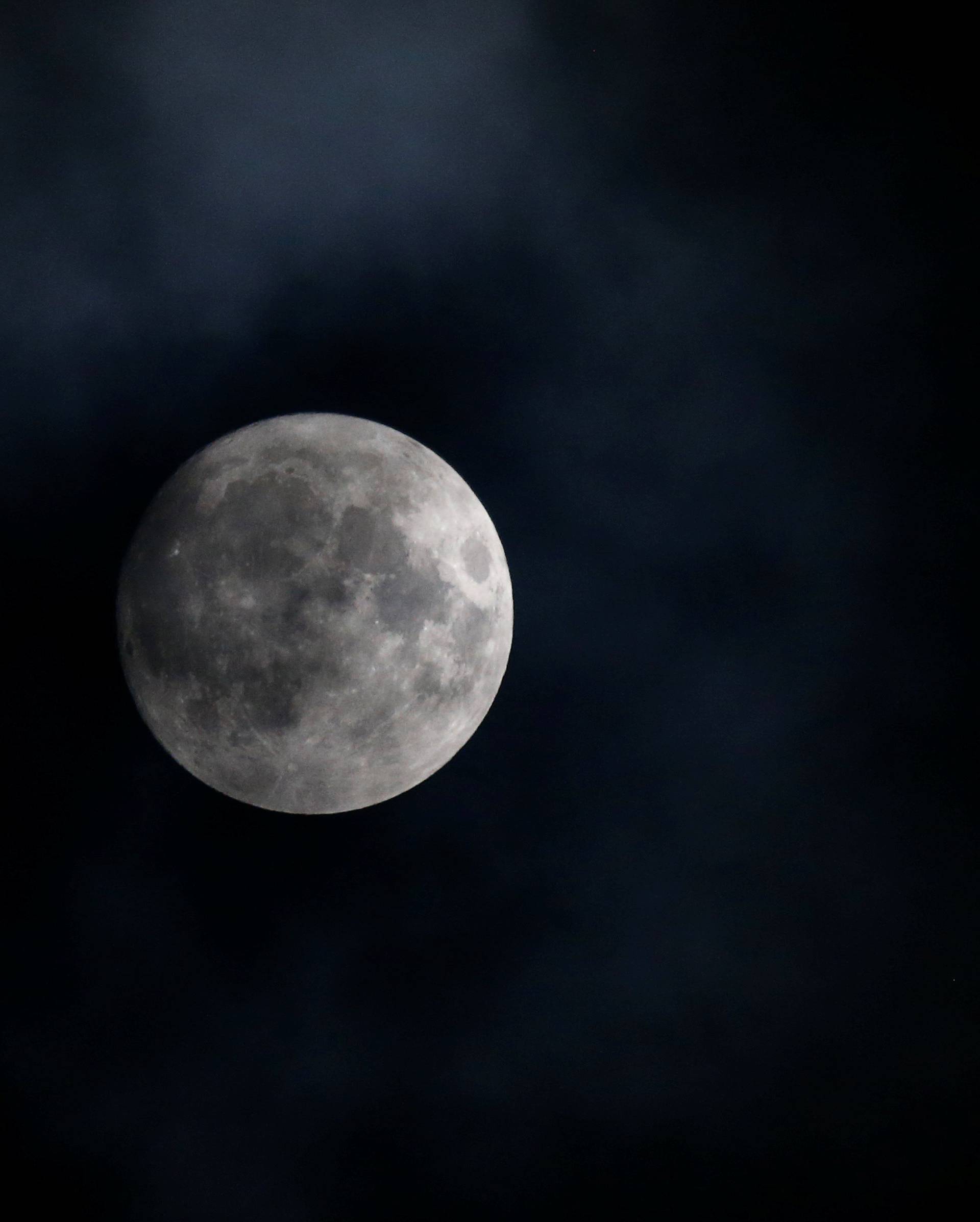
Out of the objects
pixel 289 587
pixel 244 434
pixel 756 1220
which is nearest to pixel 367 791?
pixel 289 587

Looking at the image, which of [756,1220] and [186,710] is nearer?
[186,710]

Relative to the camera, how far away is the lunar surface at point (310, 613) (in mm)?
9328

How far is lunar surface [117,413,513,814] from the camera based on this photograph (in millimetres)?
9328

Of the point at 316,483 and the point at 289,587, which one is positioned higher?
the point at 316,483

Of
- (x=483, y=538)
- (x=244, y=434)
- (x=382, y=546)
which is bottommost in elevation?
(x=382, y=546)

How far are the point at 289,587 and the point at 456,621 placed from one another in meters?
1.81

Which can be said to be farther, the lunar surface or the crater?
the crater

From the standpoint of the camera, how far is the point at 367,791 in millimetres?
10586

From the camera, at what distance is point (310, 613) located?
923cm

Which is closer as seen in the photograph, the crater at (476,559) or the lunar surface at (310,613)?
the lunar surface at (310,613)

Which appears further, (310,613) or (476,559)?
(476,559)

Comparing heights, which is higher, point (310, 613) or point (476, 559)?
point (476, 559)

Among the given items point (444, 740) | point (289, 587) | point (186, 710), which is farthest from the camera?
point (444, 740)

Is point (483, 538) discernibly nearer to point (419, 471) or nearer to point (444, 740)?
point (419, 471)
